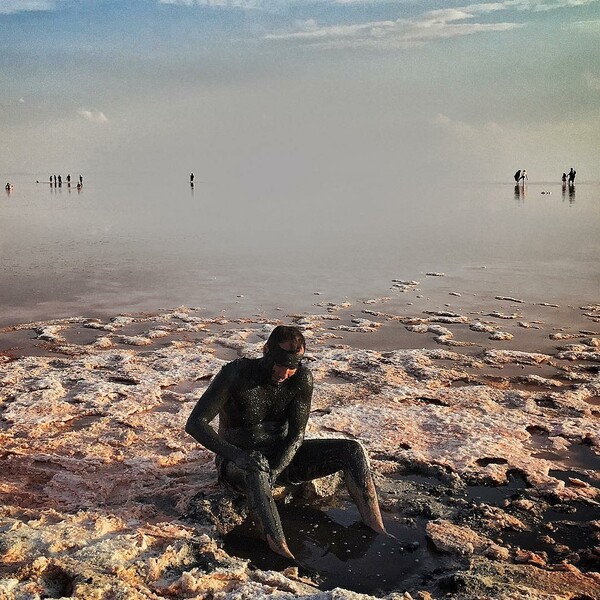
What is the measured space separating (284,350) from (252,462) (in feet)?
2.40

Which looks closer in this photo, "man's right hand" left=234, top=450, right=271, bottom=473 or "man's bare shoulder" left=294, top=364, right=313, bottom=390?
"man's right hand" left=234, top=450, right=271, bottom=473

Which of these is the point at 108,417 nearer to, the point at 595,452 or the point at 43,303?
the point at 595,452

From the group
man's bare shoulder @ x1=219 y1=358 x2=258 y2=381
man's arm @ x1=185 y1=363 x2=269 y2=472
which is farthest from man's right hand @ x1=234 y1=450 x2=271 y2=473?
man's bare shoulder @ x1=219 y1=358 x2=258 y2=381

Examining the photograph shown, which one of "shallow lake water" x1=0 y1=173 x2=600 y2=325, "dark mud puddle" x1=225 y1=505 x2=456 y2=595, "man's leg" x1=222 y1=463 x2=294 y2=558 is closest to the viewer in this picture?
"dark mud puddle" x1=225 y1=505 x2=456 y2=595

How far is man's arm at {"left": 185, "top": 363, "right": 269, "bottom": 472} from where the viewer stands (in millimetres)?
4039

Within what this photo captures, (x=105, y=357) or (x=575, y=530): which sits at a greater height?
(x=105, y=357)

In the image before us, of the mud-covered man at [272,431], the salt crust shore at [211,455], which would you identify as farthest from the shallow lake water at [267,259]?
the mud-covered man at [272,431]

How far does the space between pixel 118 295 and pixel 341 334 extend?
15.5 feet

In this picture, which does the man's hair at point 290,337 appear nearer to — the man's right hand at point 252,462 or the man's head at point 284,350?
the man's head at point 284,350

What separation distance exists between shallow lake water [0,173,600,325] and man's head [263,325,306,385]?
6104mm

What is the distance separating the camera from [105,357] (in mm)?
7688

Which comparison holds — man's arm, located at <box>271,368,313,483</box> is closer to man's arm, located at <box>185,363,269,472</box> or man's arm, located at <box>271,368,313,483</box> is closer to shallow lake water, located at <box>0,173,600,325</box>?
man's arm, located at <box>185,363,269,472</box>

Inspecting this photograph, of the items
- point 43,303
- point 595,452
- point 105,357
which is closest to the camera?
point 595,452

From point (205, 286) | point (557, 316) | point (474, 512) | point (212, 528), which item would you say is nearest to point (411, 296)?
point (557, 316)
